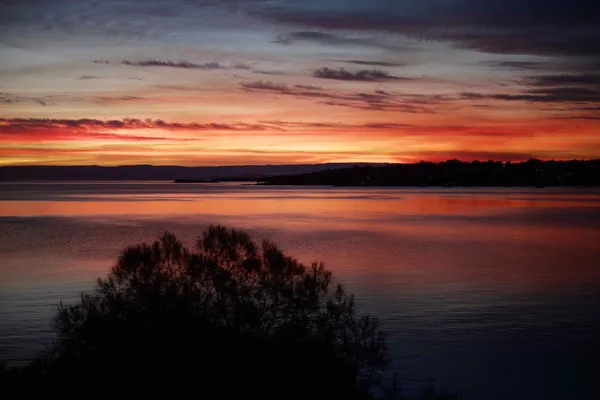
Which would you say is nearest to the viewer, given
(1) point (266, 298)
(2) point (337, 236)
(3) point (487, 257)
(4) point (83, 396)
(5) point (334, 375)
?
(4) point (83, 396)

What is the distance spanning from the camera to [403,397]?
40.1 ft

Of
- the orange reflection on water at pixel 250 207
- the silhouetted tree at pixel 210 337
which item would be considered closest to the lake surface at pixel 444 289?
the silhouetted tree at pixel 210 337

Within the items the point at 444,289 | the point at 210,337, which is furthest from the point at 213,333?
the point at 444,289

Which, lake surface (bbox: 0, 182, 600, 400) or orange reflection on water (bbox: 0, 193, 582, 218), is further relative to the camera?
orange reflection on water (bbox: 0, 193, 582, 218)

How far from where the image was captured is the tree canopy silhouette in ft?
32.6

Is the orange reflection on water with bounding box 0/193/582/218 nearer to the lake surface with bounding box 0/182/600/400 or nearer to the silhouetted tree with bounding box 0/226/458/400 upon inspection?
the lake surface with bounding box 0/182/600/400

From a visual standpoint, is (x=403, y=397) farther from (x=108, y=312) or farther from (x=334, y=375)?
(x=108, y=312)

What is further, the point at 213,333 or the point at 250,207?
the point at 250,207

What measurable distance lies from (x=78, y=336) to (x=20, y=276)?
1662cm

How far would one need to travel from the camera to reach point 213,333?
11.1 meters

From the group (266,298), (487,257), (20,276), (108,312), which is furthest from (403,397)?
(487,257)

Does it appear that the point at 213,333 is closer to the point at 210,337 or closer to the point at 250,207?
the point at 210,337

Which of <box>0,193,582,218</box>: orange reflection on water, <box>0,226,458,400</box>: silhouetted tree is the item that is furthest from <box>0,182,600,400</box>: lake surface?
<box>0,193,582,218</box>: orange reflection on water

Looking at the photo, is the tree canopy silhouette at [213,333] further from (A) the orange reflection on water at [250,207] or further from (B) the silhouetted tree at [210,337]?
(A) the orange reflection on water at [250,207]
